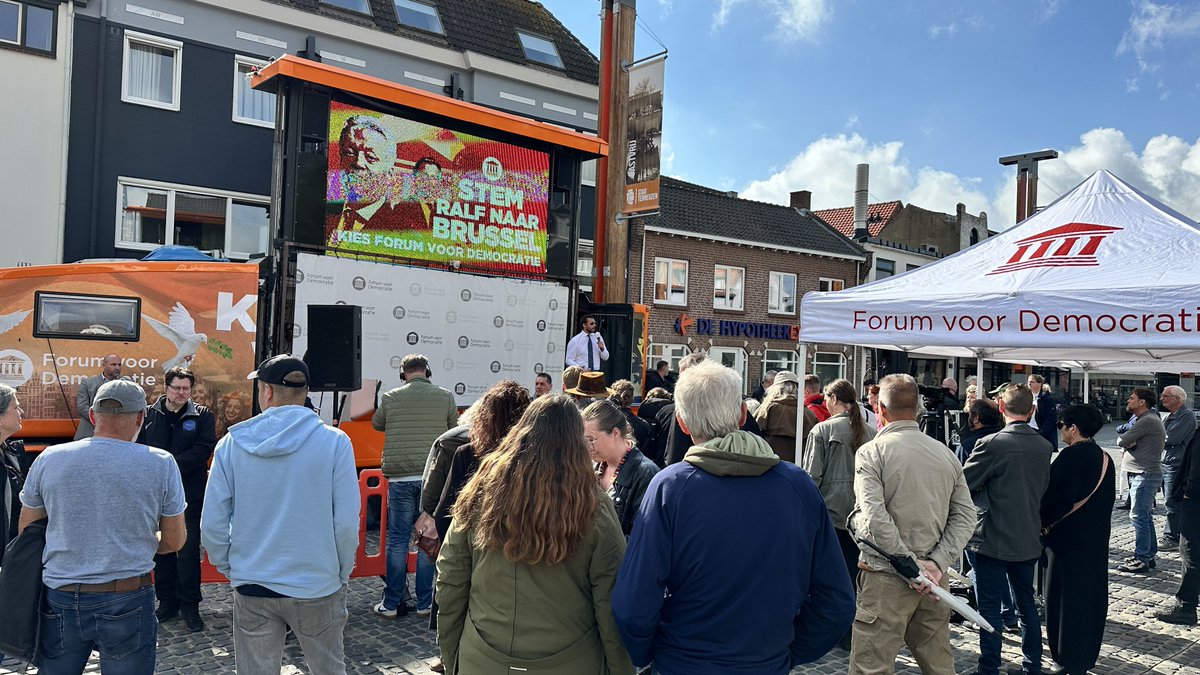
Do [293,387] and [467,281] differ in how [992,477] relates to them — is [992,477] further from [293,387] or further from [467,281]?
[467,281]

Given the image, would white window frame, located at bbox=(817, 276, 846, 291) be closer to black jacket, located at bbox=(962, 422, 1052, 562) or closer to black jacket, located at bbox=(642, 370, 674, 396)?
black jacket, located at bbox=(642, 370, 674, 396)

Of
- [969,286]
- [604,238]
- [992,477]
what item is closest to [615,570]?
[992,477]

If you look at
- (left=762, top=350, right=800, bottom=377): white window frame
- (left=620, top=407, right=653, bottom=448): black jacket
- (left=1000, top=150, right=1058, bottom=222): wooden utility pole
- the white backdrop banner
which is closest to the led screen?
the white backdrop banner

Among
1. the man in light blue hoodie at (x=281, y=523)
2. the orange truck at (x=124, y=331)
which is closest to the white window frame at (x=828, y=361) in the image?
the orange truck at (x=124, y=331)

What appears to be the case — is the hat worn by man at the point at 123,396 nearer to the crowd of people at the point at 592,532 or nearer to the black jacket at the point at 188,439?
the crowd of people at the point at 592,532

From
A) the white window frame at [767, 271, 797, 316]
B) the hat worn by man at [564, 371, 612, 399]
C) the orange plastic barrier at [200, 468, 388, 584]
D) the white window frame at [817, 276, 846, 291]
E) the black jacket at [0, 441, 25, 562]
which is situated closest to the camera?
the black jacket at [0, 441, 25, 562]

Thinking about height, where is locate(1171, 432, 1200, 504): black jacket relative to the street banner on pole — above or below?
below

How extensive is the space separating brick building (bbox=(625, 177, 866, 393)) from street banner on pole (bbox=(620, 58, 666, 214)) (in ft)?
37.2

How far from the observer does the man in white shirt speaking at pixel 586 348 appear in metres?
10.5

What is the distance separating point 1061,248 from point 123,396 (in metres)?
5.95

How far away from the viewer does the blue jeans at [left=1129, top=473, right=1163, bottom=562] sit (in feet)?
25.5

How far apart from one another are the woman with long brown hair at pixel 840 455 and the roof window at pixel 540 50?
15368 mm

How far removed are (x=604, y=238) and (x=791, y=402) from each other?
649 cm

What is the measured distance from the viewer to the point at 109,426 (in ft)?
10.6
